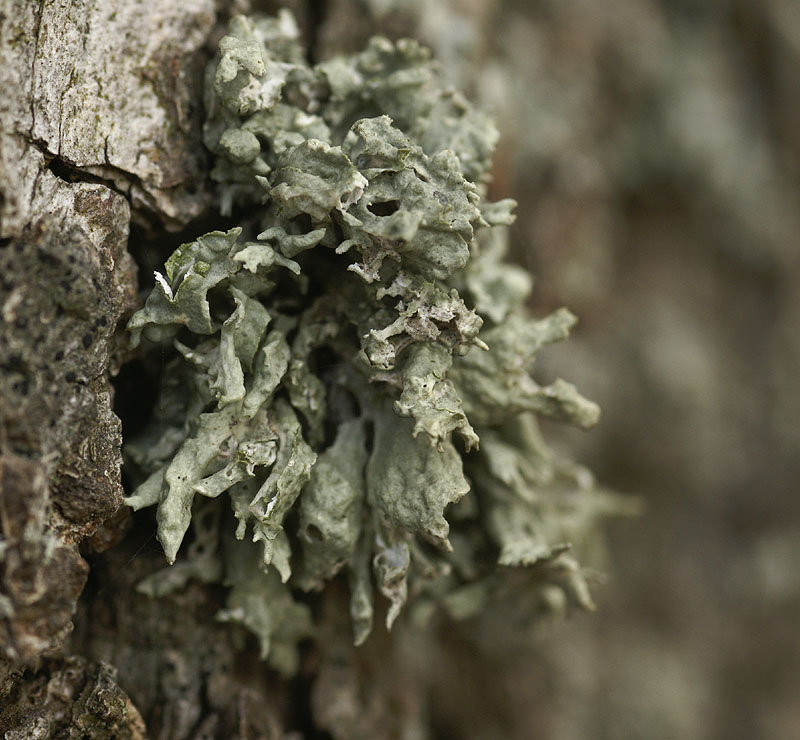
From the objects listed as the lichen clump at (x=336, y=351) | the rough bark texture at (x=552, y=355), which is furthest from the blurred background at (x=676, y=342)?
the lichen clump at (x=336, y=351)

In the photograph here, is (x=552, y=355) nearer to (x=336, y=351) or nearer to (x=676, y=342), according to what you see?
(x=676, y=342)

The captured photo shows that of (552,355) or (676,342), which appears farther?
(676,342)

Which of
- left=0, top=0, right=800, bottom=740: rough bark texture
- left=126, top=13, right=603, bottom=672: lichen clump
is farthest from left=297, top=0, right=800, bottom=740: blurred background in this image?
left=126, top=13, right=603, bottom=672: lichen clump

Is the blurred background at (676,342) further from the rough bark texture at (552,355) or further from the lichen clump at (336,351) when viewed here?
the lichen clump at (336,351)

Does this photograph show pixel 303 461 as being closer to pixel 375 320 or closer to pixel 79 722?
pixel 375 320

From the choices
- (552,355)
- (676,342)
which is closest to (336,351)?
(552,355)

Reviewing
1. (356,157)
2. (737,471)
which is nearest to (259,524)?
(356,157)

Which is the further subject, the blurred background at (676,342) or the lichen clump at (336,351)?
the blurred background at (676,342)
